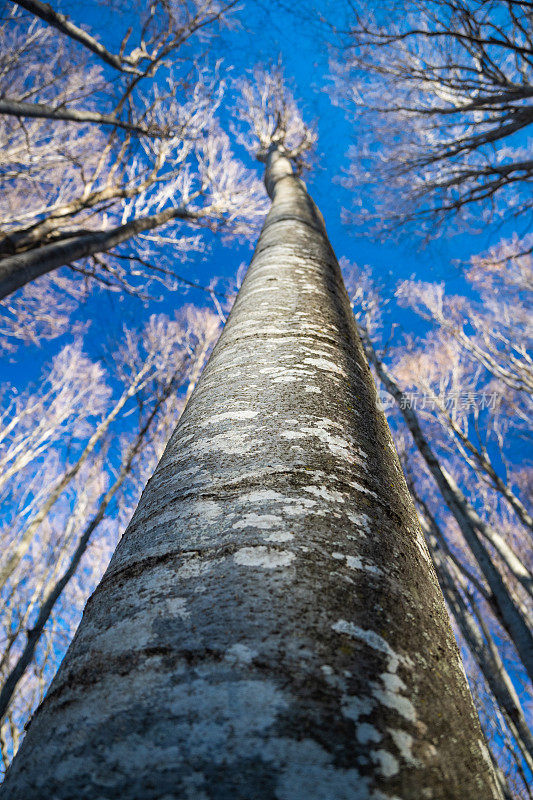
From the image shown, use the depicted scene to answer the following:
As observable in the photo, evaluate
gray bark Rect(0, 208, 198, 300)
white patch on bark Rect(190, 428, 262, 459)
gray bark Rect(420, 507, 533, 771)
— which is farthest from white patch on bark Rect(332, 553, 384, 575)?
gray bark Rect(420, 507, 533, 771)

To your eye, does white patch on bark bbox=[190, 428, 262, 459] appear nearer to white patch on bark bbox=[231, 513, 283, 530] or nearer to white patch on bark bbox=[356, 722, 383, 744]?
white patch on bark bbox=[231, 513, 283, 530]

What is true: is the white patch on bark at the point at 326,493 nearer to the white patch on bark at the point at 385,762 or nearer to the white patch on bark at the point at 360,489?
the white patch on bark at the point at 360,489

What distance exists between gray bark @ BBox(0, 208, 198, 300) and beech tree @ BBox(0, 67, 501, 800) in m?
2.92

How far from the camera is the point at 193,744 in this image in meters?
0.37

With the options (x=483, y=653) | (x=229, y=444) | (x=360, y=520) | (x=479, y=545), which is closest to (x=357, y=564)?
(x=360, y=520)

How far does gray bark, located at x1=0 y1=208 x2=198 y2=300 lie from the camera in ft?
9.89

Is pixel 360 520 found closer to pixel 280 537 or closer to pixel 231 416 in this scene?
pixel 280 537

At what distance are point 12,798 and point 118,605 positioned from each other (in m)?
0.20

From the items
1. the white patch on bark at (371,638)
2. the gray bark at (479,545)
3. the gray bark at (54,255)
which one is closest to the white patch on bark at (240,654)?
the white patch on bark at (371,638)

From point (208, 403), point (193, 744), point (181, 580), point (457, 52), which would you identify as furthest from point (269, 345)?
point (457, 52)

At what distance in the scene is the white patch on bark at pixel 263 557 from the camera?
55 centimetres

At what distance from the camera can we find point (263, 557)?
560mm

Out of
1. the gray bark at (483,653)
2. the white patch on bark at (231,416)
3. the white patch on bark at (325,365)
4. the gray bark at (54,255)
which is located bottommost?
the gray bark at (483,653)

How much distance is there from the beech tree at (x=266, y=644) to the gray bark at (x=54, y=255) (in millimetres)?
2918
